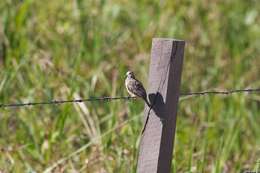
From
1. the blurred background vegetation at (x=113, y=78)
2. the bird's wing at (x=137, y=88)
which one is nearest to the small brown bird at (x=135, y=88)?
the bird's wing at (x=137, y=88)

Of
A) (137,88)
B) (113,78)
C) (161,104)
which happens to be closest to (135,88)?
(137,88)

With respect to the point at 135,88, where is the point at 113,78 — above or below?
above

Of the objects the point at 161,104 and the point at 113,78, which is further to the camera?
the point at 113,78

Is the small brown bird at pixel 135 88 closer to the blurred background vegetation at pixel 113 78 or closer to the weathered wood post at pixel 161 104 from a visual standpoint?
the weathered wood post at pixel 161 104

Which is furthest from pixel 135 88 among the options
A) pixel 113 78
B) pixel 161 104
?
pixel 113 78

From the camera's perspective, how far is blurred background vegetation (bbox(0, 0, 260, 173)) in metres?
3.88

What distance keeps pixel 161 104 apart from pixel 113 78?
245 centimetres

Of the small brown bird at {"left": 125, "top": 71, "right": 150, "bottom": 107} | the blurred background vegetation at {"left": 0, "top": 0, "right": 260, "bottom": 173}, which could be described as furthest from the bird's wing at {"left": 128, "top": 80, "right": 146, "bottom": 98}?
the blurred background vegetation at {"left": 0, "top": 0, "right": 260, "bottom": 173}

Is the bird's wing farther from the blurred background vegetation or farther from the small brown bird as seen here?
the blurred background vegetation

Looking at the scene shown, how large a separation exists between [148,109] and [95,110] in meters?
1.78

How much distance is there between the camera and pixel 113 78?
197 inches

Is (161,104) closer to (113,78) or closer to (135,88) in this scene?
(135,88)

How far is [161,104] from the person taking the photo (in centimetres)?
256

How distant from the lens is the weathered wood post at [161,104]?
2549 mm
